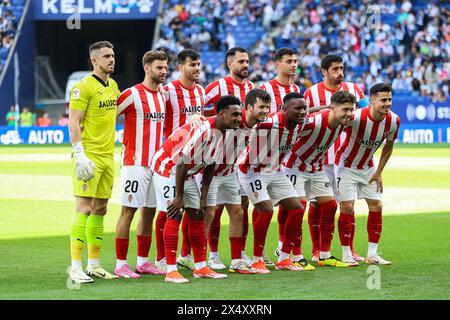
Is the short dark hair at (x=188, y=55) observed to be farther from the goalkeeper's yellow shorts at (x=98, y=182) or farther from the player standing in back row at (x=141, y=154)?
the goalkeeper's yellow shorts at (x=98, y=182)

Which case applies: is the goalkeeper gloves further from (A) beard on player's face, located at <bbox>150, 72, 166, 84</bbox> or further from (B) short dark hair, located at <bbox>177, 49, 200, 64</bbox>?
(B) short dark hair, located at <bbox>177, 49, 200, 64</bbox>

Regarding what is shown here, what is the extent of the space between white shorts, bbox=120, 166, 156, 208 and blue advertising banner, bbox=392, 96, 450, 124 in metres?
25.5

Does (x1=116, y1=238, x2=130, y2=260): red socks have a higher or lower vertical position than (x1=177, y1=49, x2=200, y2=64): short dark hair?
lower

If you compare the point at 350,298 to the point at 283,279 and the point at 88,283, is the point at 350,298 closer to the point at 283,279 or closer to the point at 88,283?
the point at 283,279

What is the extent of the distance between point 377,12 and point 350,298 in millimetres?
30772

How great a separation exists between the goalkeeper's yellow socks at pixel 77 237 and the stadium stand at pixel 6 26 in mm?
36413

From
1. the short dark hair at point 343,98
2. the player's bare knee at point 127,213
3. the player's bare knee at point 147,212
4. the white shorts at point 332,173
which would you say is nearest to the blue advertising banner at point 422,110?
the white shorts at point 332,173

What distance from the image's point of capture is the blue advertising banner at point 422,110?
34.0m

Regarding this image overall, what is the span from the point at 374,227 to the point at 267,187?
1372 mm

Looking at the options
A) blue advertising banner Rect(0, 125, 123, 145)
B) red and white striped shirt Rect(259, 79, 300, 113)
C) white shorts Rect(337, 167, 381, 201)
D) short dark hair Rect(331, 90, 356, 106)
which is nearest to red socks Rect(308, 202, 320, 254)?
white shorts Rect(337, 167, 381, 201)

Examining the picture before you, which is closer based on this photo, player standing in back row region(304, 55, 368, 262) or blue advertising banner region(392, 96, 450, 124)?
player standing in back row region(304, 55, 368, 262)

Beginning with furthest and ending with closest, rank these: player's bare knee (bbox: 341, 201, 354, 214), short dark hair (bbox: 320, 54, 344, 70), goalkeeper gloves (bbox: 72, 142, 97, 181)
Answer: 1. short dark hair (bbox: 320, 54, 344, 70)
2. player's bare knee (bbox: 341, 201, 354, 214)
3. goalkeeper gloves (bbox: 72, 142, 97, 181)

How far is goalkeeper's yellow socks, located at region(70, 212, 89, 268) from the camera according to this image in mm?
9242

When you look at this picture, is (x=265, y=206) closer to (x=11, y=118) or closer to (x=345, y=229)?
(x=345, y=229)
